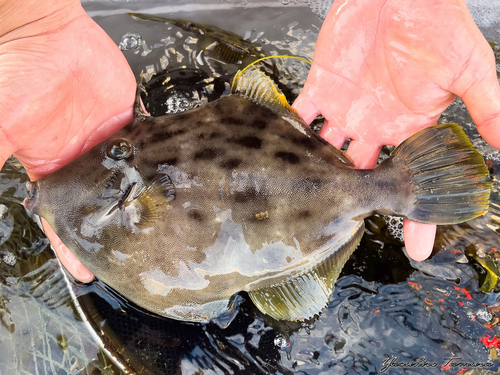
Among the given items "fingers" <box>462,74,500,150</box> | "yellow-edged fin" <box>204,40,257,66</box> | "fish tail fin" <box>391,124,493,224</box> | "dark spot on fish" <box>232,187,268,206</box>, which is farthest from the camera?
"yellow-edged fin" <box>204,40,257,66</box>

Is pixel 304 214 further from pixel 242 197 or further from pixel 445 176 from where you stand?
pixel 445 176

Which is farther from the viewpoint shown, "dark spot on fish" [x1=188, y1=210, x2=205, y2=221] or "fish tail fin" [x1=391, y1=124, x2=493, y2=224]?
"dark spot on fish" [x1=188, y1=210, x2=205, y2=221]

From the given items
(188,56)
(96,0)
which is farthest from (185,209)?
(96,0)

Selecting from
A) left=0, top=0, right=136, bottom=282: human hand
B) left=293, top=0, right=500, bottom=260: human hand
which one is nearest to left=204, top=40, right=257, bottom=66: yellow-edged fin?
left=293, top=0, right=500, bottom=260: human hand

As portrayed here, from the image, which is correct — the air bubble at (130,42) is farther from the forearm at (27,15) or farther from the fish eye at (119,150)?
the fish eye at (119,150)

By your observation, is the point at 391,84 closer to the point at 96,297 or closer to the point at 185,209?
the point at 185,209

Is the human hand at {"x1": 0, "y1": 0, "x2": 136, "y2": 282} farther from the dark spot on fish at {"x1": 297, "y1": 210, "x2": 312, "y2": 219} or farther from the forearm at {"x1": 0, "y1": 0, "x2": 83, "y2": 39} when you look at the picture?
the dark spot on fish at {"x1": 297, "y1": 210, "x2": 312, "y2": 219}

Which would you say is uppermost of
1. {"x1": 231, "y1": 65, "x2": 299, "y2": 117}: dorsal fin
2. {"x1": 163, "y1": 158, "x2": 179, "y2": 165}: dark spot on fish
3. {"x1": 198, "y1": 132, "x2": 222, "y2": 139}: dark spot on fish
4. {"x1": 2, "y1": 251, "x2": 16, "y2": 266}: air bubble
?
{"x1": 231, "y1": 65, "x2": 299, "y2": 117}: dorsal fin

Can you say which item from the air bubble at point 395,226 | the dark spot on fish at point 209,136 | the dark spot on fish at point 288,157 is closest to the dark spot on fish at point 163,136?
the dark spot on fish at point 209,136
